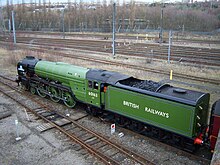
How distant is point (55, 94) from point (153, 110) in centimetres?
720

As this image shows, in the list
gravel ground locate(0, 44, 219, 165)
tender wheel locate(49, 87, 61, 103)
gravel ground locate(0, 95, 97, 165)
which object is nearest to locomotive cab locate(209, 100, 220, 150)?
gravel ground locate(0, 44, 219, 165)

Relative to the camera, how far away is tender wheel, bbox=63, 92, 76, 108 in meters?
13.8

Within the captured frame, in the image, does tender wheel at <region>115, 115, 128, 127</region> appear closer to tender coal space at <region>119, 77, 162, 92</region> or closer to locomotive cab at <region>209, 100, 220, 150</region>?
tender coal space at <region>119, 77, 162, 92</region>

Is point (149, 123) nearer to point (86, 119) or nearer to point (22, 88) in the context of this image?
point (86, 119)

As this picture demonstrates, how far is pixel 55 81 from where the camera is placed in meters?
14.6

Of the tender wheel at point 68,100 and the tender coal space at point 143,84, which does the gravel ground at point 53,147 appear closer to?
the tender wheel at point 68,100

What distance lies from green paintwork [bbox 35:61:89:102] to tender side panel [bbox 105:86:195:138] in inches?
75.5

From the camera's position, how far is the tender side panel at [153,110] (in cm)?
884

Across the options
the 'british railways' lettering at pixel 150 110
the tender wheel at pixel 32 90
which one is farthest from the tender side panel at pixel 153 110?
the tender wheel at pixel 32 90

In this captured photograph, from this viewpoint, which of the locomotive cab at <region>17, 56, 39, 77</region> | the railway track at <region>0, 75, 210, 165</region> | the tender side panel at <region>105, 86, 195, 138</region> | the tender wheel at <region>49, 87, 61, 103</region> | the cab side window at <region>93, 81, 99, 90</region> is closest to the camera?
the tender side panel at <region>105, 86, 195, 138</region>

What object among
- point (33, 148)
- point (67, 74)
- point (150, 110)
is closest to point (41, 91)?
point (67, 74)

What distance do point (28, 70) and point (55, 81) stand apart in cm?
337

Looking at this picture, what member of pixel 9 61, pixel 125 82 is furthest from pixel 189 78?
pixel 9 61

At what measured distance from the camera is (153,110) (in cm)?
976
